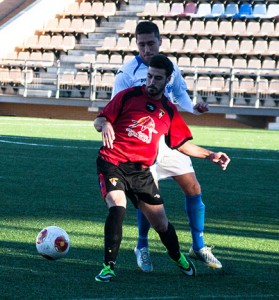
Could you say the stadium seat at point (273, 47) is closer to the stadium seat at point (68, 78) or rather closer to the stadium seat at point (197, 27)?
the stadium seat at point (197, 27)

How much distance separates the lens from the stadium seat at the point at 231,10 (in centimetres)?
3034

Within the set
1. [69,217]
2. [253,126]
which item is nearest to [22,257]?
[69,217]

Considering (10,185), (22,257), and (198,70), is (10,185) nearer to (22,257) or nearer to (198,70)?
(22,257)

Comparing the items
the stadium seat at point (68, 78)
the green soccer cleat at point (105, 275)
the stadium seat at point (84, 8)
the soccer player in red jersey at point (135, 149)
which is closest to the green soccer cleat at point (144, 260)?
the soccer player in red jersey at point (135, 149)

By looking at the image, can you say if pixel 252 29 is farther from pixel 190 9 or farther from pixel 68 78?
pixel 68 78

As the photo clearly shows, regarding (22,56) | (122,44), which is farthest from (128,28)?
(22,56)

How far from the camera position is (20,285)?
5.41 m

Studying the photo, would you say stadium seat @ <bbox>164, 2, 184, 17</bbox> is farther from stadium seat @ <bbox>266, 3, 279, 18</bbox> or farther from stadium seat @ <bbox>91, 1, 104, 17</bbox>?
stadium seat @ <bbox>266, 3, 279, 18</bbox>

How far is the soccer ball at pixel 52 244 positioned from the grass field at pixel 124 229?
0.08m

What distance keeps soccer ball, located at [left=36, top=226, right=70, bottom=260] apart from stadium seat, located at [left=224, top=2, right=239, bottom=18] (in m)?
24.7

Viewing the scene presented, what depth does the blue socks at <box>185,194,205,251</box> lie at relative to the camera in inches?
261

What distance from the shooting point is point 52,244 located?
614cm

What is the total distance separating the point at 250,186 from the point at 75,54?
20.8 metres

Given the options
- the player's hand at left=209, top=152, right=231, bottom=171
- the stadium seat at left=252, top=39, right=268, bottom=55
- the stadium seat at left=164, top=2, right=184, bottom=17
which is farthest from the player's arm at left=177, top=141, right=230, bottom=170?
the stadium seat at left=164, top=2, right=184, bottom=17
